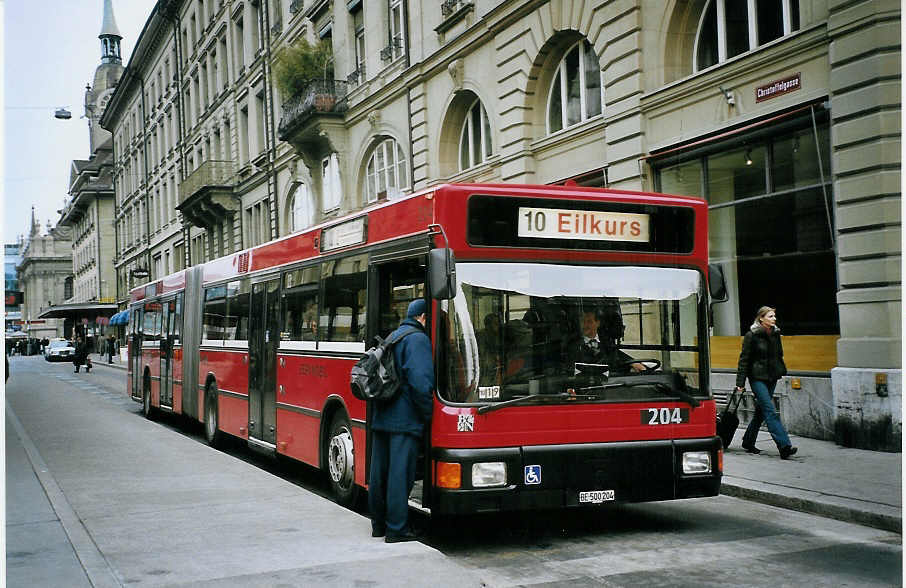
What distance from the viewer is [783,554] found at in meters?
6.98

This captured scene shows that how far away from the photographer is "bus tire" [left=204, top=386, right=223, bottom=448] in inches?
561

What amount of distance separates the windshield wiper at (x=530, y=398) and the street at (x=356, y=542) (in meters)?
1.04

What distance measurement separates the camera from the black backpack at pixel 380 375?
6996 mm

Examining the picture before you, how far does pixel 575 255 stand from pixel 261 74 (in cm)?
3051

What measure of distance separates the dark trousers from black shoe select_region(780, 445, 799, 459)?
5.49 meters

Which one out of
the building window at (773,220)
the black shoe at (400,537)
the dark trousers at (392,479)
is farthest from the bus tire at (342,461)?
the building window at (773,220)

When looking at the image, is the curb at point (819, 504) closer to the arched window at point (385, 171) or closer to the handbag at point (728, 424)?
the handbag at point (728, 424)

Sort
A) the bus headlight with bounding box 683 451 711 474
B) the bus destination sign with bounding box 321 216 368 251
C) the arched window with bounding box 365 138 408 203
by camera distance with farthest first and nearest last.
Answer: the arched window with bounding box 365 138 408 203 < the bus destination sign with bounding box 321 216 368 251 < the bus headlight with bounding box 683 451 711 474

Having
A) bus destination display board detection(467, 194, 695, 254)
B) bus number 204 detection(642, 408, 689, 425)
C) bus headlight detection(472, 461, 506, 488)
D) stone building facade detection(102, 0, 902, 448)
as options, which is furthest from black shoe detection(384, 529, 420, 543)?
stone building facade detection(102, 0, 902, 448)

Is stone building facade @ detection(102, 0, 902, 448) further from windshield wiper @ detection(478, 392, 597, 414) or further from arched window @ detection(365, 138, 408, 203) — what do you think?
windshield wiper @ detection(478, 392, 597, 414)

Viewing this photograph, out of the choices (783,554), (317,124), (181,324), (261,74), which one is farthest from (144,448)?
(261,74)

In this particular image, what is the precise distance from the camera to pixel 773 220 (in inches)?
540

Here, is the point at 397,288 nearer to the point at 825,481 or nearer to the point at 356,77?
the point at 825,481

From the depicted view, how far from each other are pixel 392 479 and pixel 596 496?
1507mm
